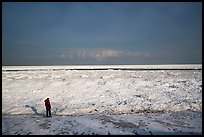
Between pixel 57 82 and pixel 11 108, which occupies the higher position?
pixel 57 82

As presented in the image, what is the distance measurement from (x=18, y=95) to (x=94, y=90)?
7.80 m

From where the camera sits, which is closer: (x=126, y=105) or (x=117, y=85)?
(x=126, y=105)

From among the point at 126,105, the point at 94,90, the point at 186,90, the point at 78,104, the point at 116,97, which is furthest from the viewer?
the point at 94,90

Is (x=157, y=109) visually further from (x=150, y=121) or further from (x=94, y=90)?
(x=94, y=90)

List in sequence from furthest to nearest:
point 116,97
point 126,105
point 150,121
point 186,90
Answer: point 186,90
point 116,97
point 126,105
point 150,121

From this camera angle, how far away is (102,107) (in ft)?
42.9

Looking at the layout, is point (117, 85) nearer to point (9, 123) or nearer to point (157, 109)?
point (157, 109)

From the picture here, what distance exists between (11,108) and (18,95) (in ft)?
11.8

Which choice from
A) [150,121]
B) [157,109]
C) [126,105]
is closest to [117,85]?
[126,105]

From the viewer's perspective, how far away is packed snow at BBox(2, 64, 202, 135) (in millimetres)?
8289

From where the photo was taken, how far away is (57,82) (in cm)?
2122

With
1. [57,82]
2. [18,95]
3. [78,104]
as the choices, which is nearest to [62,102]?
[78,104]

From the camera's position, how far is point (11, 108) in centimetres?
1347

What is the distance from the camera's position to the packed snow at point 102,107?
829 cm
